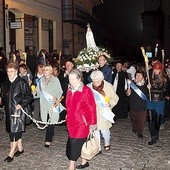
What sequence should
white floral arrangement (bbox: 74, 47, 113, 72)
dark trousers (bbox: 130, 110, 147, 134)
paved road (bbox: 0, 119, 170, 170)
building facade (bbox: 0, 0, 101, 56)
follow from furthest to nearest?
building facade (bbox: 0, 0, 101, 56), white floral arrangement (bbox: 74, 47, 113, 72), dark trousers (bbox: 130, 110, 147, 134), paved road (bbox: 0, 119, 170, 170)

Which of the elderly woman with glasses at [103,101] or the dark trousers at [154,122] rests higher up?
the elderly woman with glasses at [103,101]

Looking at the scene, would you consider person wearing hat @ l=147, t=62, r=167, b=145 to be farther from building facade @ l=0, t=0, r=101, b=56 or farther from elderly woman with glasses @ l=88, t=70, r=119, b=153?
building facade @ l=0, t=0, r=101, b=56

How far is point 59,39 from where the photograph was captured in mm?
26672

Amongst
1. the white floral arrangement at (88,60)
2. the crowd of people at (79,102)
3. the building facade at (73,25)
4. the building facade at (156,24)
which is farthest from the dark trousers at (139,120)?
the building facade at (156,24)

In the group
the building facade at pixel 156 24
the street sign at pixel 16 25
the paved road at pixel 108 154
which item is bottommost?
the paved road at pixel 108 154

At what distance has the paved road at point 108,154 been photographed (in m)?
6.70

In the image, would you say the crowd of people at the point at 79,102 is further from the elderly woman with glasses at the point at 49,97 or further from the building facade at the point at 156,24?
the building facade at the point at 156,24

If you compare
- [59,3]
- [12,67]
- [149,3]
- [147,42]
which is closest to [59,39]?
[59,3]

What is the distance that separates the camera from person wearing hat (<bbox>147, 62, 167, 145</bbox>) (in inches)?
326

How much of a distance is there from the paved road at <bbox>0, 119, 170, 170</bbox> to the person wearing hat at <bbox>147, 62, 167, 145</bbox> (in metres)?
0.32

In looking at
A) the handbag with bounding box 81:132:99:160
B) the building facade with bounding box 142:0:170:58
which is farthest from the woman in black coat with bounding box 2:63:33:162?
the building facade with bounding box 142:0:170:58

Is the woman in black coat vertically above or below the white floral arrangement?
below

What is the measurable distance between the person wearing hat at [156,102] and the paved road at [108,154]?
12.5 inches

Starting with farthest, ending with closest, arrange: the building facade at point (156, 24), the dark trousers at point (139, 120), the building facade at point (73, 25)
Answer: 1. the building facade at point (156, 24)
2. the building facade at point (73, 25)
3. the dark trousers at point (139, 120)
